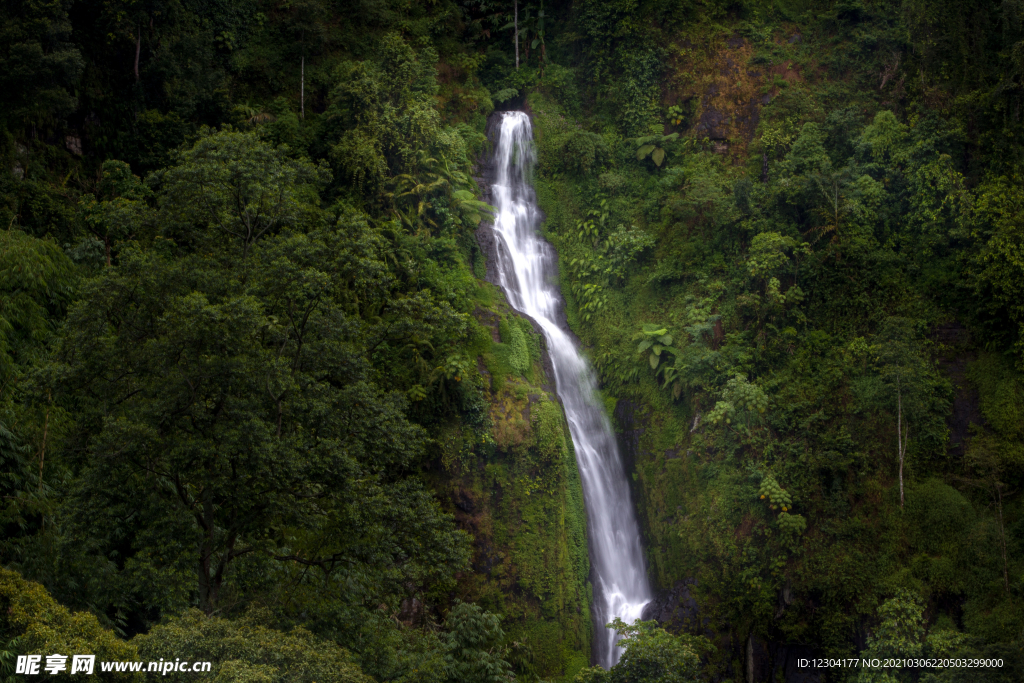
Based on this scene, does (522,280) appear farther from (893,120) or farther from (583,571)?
(893,120)

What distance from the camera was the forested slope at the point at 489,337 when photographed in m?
12.0

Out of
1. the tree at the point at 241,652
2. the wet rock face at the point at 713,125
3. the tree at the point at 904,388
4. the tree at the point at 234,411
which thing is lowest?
the tree at the point at 241,652

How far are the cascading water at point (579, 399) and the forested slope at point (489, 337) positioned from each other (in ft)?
2.02

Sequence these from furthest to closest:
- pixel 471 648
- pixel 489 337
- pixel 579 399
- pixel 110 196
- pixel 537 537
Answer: pixel 579 399
pixel 110 196
pixel 489 337
pixel 537 537
pixel 471 648

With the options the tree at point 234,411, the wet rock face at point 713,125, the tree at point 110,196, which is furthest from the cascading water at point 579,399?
the tree at point 110,196

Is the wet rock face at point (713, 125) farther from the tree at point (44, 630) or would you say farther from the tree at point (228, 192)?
the tree at point (44, 630)

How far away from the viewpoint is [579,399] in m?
22.5

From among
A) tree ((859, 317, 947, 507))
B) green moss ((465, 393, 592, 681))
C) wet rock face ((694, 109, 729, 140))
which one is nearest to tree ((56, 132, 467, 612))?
green moss ((465, 393, 592, 681))

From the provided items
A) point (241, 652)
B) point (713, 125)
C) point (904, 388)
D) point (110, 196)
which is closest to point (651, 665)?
point (241, 652)

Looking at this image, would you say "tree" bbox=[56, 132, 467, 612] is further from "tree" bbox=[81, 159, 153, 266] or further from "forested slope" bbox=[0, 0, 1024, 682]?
"tree" bbox=[81, 159, 153, 266]

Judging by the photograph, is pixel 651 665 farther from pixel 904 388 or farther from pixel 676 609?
pixel 904 388

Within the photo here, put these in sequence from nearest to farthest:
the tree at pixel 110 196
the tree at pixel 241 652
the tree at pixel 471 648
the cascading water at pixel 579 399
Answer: the tree at pixel 241 652 < the tree at pixel 471 648 < the tree at pixel 110 196 < the cascading water at pixel 579 399

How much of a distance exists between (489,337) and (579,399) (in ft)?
12.1

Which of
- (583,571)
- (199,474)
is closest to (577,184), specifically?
(583,571)
